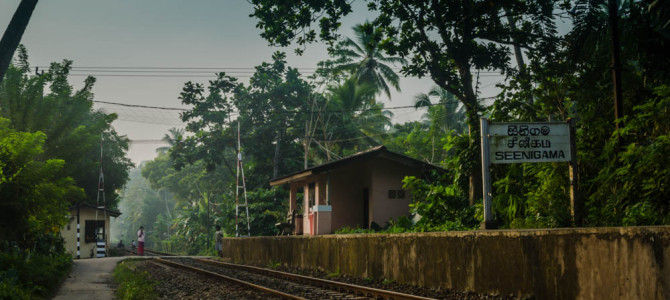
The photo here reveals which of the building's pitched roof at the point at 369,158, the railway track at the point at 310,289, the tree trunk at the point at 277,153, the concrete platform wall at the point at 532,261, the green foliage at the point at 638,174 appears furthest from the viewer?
the tree trunk at the point at 277,153

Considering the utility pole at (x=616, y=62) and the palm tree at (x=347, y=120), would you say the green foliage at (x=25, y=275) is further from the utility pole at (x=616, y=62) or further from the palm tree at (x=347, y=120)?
the palm tree at (x=347, y=120)

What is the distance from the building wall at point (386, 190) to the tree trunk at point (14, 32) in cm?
1369

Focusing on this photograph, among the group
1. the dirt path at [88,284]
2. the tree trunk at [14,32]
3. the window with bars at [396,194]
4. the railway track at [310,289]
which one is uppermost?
the tree trunk at [14,32]

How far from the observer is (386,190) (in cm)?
2264

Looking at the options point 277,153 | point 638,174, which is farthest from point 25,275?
point 277,153

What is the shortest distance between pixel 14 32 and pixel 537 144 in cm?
982

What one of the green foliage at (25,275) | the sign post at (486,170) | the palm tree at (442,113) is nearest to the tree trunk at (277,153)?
the palm tree at (442,113)

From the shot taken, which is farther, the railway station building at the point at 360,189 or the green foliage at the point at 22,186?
the railway station building at the point at 360,189

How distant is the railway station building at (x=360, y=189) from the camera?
865 inches

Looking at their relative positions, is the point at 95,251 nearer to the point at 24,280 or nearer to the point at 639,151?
the point at 24,280

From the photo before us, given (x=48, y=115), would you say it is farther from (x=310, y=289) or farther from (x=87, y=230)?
(x=310, y=289)

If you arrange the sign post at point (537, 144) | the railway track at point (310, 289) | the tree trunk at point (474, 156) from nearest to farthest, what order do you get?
the sign post at point (537, 144) → the railway track at point (310, 289) → the tree trunk at point (474, 156)

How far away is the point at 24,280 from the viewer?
42.2 ft

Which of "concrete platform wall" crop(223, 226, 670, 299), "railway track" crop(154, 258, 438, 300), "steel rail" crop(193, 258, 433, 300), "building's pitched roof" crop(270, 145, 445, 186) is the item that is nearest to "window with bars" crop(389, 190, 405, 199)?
"building's pitched roof" crop(270, 145, 445, 186)
